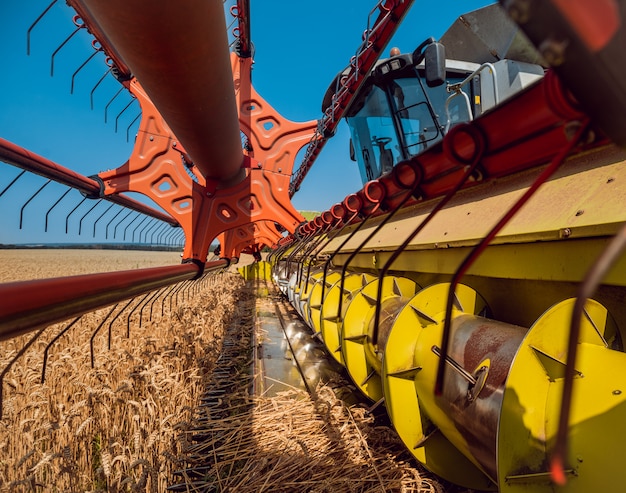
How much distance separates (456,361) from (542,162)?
0.65 meters

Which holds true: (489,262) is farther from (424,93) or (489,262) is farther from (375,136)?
(375,136)

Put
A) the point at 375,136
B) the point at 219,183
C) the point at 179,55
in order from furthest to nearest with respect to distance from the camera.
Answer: the point at 375,136 < the point at 219,183 < the point at 179,55

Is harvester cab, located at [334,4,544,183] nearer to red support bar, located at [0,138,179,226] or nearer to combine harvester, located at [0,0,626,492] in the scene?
combine harvester, located at [0,0,626,492]

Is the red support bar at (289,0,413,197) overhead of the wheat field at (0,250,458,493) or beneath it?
Answer: overhead

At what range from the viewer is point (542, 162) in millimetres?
1120

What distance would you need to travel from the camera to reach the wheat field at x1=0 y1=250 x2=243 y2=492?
1390 mm

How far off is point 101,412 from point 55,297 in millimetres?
1404

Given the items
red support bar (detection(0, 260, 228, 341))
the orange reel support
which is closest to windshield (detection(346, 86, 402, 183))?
the orange reel support

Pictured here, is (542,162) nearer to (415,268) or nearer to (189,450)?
(415,268)

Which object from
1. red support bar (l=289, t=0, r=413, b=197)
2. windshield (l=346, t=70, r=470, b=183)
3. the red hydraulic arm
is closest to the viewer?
A: the red hydraulic arm

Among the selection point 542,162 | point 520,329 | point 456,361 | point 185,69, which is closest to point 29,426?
point 185,69

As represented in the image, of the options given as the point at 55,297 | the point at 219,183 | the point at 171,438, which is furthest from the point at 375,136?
the point at 55,297

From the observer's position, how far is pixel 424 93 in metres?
3.20

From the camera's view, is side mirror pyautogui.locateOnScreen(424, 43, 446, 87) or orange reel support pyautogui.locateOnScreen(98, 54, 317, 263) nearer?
side mirror pyautogui.locateOnScreen(424, 43, 446, 87)
